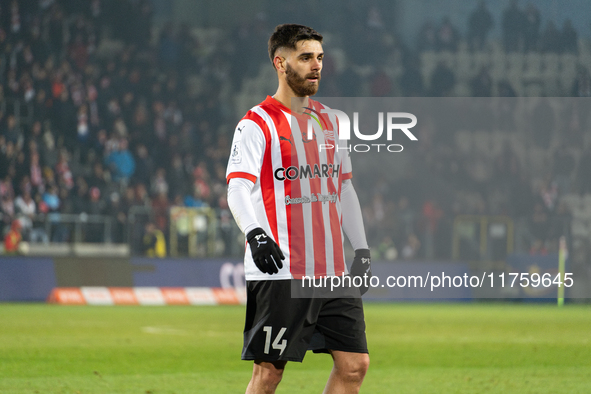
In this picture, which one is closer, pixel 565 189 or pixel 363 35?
pixel 565 189

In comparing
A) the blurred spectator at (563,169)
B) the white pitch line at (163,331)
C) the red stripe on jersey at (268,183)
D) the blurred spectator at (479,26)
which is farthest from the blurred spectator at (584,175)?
the red stripe on jersey at (268,183)

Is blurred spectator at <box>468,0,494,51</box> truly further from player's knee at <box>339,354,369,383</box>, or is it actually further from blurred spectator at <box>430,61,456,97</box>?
player's knee at <box>339,354,369,383</box>

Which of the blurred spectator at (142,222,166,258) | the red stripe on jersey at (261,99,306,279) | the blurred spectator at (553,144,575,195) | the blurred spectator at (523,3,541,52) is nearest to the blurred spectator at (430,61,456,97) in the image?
the blurred spectator at (523,3,541,52)

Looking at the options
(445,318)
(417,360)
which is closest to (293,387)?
(417,360)

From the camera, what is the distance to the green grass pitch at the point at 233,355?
6.18 meters

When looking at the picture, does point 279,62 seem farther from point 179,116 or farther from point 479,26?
point 479,26

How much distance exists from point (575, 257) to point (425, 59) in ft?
29.5

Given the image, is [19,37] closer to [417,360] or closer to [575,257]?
[575,257]

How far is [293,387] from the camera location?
6.20m

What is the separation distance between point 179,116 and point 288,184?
1910 centimetres

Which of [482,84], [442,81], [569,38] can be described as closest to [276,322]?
[442,81]

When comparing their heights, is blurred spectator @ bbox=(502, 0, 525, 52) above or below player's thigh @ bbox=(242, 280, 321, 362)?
above

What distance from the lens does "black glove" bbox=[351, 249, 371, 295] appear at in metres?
3.89

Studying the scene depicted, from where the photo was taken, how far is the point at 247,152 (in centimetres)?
361
